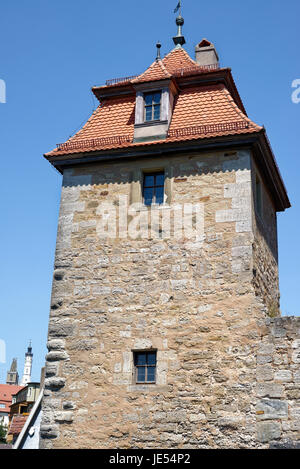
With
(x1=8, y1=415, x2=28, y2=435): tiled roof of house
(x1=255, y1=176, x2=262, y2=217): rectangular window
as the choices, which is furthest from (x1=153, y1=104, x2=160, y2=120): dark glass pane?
(x1=8, y1=415, x2=28, y2=435): tiled roof of house

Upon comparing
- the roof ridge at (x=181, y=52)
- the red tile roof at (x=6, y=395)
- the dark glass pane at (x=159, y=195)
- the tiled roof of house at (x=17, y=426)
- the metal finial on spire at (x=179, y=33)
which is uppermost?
the red tile roof at (x=6, y=395)

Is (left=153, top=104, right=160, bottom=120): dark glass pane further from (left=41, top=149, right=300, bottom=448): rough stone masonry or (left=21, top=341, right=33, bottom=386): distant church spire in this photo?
(left=21, top=341, right=33, bottom=386): distant church spire

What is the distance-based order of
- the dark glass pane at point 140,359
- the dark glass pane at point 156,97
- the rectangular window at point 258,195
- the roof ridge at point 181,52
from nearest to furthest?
the dark glass pane at point 140,359, the rectangular window at point 258,195, the dark glass pane at point 156,97, the roof ridge at point 181,52

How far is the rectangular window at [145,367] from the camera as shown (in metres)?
10.6

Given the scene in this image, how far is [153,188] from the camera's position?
12.0m

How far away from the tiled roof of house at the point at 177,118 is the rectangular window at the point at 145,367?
13.6 ft

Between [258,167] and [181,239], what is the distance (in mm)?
2415

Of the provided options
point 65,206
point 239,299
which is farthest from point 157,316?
point 65,206

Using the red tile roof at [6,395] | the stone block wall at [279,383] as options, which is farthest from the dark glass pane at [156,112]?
the red tile roof at [6,395]

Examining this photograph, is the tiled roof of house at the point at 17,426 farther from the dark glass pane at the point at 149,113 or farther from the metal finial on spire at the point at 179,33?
the metal finial on spire at the point at 179,33

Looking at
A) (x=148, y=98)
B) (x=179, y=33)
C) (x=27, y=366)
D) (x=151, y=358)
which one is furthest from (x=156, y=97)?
(x=27, y=366)

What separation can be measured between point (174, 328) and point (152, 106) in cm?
485

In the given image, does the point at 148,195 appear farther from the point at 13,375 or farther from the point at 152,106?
the point at 13,375

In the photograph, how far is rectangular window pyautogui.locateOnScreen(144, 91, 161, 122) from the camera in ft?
41.3
